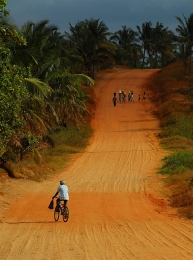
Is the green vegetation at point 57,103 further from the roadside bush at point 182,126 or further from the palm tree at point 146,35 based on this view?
the palm tree at point 146,35

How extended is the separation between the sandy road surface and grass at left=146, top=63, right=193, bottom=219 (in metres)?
0.63

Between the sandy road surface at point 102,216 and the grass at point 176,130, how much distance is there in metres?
0.63

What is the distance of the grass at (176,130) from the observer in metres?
17.8

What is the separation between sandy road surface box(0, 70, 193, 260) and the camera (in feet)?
35.5

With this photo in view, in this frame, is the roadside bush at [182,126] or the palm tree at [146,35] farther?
the palm tree at [146,35]

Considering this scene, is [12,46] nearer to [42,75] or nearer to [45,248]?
[42,75]

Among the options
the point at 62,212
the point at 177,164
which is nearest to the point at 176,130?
the point at 177,164

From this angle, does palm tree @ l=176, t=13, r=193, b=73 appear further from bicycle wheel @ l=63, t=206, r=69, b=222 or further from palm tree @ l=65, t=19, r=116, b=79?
bicycle wheel @ l=63, t=206, r=69, b=222

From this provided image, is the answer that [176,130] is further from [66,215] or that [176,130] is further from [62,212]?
[62,212]

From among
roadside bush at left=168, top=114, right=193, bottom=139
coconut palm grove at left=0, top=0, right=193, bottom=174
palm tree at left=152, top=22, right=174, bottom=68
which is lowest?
roadside bush at left=168, top=114, right=193, bottom=139

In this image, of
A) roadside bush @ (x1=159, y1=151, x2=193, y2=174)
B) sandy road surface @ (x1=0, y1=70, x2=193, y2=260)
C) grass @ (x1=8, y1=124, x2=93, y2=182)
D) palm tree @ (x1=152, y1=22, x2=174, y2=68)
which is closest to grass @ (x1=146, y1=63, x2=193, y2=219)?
roadside bush @ (x1=159, y1=151, x2=193, y2=174)

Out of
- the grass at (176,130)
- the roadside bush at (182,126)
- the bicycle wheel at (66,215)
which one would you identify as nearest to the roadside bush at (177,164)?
the grass at (176,130)

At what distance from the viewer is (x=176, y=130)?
34.9 m

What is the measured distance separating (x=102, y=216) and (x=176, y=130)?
20.7m
